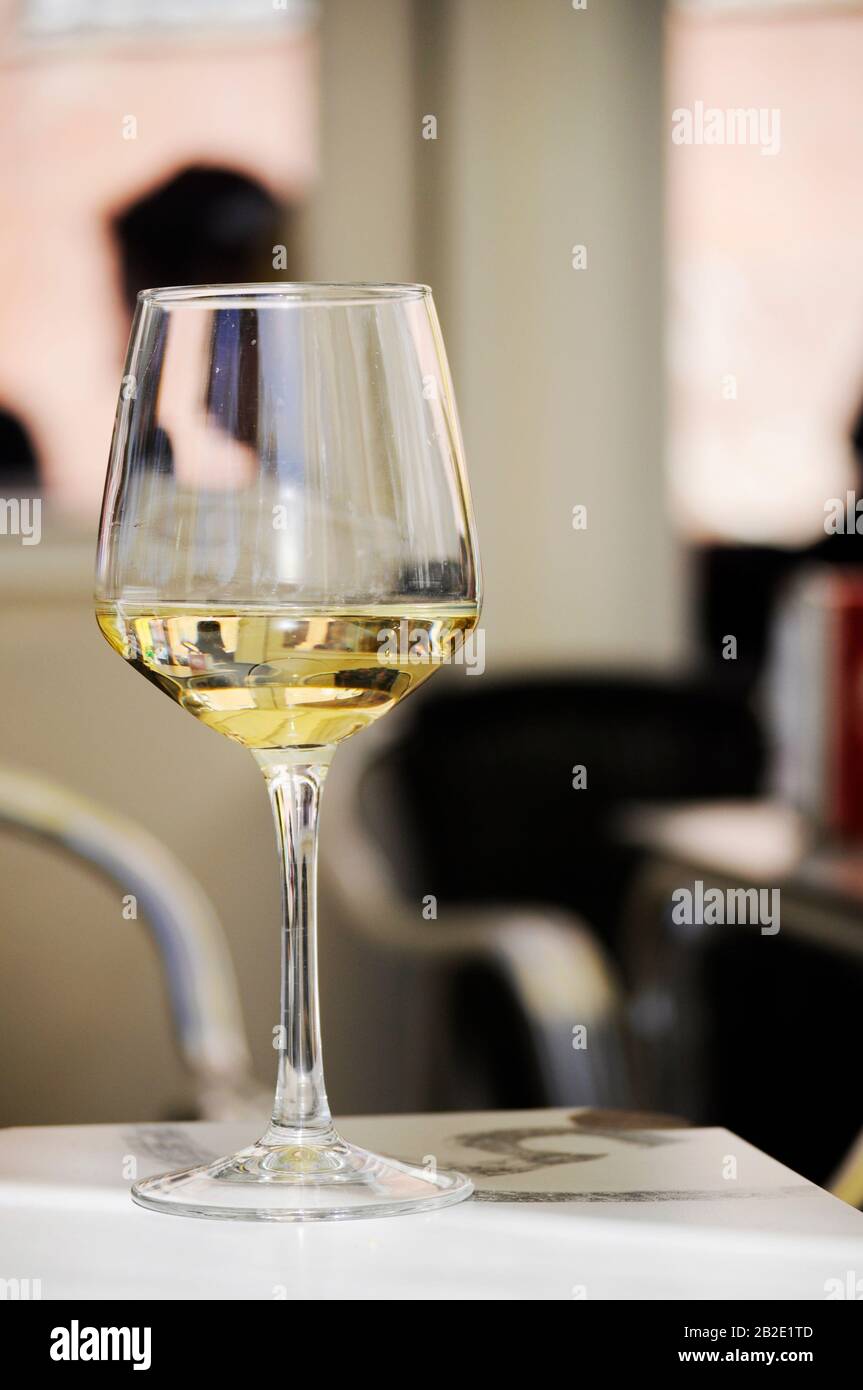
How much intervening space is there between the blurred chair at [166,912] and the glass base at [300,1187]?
66 cm

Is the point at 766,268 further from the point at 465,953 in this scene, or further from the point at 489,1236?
the point at 489,1236

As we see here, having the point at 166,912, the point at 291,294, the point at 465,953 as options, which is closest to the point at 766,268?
the point at 465,953

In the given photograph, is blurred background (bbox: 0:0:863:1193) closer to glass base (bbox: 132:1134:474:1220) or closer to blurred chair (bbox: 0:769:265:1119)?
blurred chair (bbox: 0:769:265:1119)

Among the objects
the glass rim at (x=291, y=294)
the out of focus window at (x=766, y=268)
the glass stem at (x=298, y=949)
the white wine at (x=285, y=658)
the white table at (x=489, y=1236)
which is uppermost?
the out of focus window at (x=766, y=268)

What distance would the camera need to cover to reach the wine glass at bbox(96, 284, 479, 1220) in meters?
0.49

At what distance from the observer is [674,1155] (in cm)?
59

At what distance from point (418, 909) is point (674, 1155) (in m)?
1.91

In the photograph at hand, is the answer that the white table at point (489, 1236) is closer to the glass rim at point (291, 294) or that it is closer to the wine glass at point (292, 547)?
the wine glass at point (292, 547)

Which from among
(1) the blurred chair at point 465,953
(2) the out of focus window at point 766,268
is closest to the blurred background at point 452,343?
(2) the out of focus window at point 766,268

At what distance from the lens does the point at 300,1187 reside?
51 cm

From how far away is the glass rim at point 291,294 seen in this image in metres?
0.49

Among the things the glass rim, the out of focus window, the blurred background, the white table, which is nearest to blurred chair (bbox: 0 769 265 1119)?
the white table

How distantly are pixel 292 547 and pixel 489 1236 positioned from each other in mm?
179

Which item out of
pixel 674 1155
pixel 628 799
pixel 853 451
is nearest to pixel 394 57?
pixel 853 451
